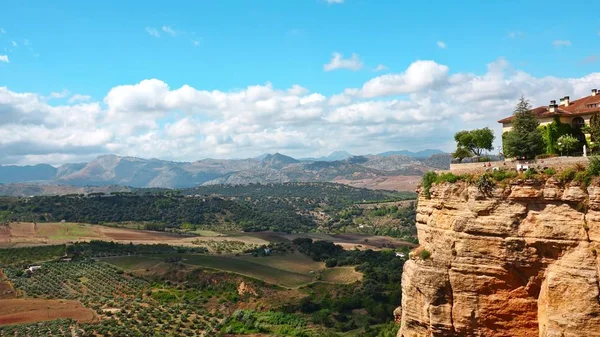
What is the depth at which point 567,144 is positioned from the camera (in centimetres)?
2438

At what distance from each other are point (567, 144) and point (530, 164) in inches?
182

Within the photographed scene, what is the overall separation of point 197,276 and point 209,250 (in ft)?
137

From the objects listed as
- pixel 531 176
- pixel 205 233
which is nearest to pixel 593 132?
pixel 531 176

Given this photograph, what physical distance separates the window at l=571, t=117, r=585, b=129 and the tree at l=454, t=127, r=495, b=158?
7421 millimetres

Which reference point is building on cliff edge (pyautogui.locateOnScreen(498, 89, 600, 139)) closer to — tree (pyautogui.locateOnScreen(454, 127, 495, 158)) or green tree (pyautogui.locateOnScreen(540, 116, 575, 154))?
green tree (pyautogui.locateOnScreen(540, 116, 575, 154))

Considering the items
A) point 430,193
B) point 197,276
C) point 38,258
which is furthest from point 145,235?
point 430,193

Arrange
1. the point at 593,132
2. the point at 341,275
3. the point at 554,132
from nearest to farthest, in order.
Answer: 1. the point at 593,132
2. the point at 554,132
3. the point at 341,275

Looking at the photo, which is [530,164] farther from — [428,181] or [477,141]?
[477,141]

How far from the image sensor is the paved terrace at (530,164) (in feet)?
63.3

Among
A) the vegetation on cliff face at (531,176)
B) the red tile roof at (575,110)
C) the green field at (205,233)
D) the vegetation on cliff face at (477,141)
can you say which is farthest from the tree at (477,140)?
the green field at (205,233)

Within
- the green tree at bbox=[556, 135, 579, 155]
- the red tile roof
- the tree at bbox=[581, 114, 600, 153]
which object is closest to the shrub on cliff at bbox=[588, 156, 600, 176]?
the tree at bbox=[581, 114, 600, 153]

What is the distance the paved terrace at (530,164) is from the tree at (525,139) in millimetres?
1491

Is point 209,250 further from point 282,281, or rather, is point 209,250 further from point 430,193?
point 430,193

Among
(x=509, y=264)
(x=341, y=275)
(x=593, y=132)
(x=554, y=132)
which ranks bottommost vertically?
(x=341, y=275)
